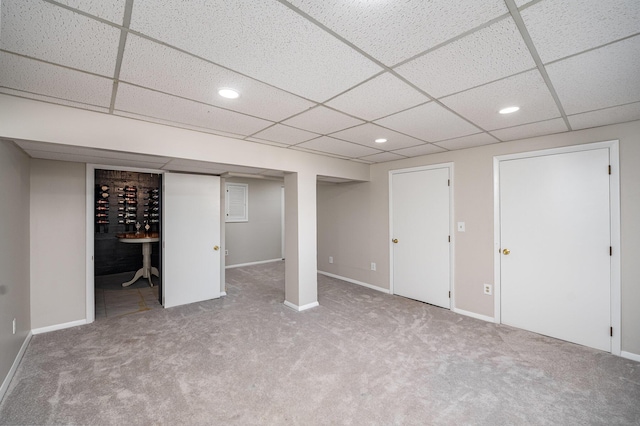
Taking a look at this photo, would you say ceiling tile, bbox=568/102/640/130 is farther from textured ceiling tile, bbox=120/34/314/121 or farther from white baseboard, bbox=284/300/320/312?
white baseboard, bbox=284/300/320/312

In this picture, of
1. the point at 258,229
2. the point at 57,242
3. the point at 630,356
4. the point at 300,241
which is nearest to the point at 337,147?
the point at 300,241

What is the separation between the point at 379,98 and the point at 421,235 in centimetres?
274

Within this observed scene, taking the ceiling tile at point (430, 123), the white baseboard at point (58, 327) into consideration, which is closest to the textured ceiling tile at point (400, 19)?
the ceiling tile at point (430, 123)

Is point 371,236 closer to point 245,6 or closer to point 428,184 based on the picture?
point 428,184

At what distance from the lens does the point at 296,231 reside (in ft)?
12.9

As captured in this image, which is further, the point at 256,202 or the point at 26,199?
the point at 256,202

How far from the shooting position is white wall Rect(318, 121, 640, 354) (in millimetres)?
2623

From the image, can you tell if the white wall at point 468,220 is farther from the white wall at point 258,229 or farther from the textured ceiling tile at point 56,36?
the textured ceiling tile at point 56,36

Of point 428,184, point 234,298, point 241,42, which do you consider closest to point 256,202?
point 234,298

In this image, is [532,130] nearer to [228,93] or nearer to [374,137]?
[374,137]

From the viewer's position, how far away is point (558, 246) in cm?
305

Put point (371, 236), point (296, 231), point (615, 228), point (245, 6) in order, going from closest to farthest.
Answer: point (245, 6)
point (615, 228)
point (296, 231)
point (371, 236)

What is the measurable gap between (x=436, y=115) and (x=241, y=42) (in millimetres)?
1774

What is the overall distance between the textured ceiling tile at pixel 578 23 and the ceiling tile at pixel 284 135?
6.53ft
